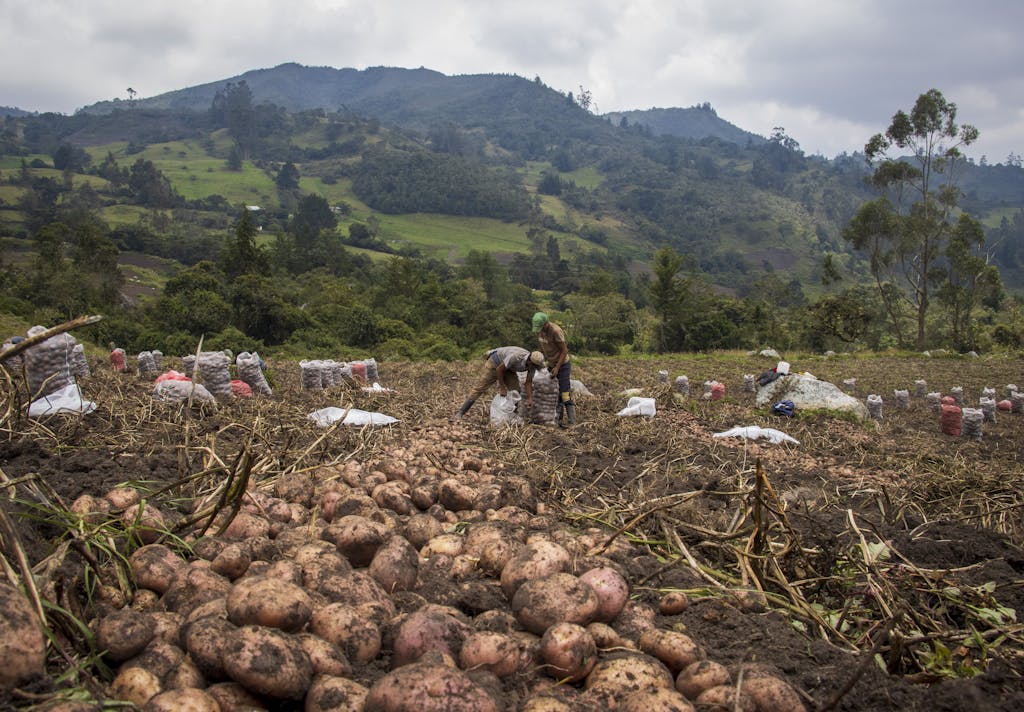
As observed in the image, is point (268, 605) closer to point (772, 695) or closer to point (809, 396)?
point (772, 695)

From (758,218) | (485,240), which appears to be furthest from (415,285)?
(758,218)

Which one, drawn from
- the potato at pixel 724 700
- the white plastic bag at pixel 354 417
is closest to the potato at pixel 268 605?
the potato at pixel 724 700

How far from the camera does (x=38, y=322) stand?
2133 centimetres

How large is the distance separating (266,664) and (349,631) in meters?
0.30

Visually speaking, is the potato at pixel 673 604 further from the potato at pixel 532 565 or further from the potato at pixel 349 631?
the potato at pixel 349 631

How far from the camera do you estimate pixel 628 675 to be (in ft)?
5.86

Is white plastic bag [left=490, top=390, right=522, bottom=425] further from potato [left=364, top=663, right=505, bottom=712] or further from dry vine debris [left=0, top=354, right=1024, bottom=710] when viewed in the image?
potato [left=364, top=663, right=505, bottom=712]

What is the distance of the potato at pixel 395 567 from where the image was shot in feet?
7.64

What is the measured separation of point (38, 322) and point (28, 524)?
2396 centimetres

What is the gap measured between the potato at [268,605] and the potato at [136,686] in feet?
0.81

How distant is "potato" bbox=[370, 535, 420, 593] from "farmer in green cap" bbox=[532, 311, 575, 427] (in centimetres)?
547

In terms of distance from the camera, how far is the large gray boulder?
10.4m

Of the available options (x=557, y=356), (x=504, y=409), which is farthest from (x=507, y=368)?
(x=557, y=356)

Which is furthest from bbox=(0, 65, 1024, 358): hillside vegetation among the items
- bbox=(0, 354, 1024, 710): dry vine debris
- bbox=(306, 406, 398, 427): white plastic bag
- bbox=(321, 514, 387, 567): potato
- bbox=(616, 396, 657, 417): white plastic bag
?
bbox=(321, 514, 387, 567): potato
